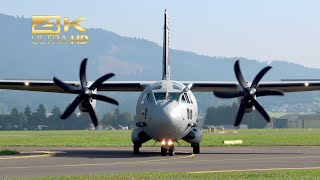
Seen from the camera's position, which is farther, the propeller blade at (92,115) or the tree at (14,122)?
the tree at (14,122)

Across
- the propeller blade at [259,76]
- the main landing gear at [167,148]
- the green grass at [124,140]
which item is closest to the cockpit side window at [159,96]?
the main landing gear at [167,148]

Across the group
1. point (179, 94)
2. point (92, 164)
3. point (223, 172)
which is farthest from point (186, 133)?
point (223, 172)

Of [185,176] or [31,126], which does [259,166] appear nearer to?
[185,176]

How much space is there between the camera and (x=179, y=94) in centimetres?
3750

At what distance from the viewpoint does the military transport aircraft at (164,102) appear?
119 feet

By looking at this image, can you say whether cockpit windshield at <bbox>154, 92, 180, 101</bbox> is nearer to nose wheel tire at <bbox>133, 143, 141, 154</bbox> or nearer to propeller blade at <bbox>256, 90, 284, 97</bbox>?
nose wheel tire at <bbox>133, 143, 141, 154</bbox>

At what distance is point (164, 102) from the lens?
120 feet

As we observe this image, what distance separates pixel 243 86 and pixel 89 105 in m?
7.93

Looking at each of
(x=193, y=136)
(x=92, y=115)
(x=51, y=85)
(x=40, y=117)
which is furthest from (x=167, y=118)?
(x=40, y=117)

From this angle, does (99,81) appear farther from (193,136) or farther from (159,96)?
(193,136)

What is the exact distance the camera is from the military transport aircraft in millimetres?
36281

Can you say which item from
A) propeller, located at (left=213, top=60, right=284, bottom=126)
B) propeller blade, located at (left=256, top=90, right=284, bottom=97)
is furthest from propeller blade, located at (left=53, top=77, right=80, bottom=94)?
propeller blade, located at (left=256, top=90, right=284, bottom=97)

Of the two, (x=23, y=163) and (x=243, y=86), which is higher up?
(x=243, y=86)

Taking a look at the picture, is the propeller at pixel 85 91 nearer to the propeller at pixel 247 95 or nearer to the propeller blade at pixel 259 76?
the propeller at pixel 247 95
